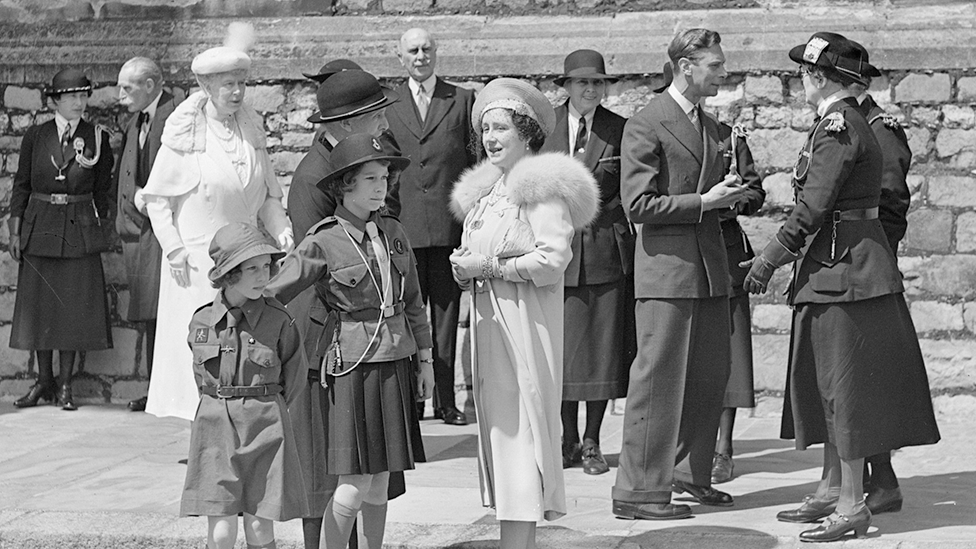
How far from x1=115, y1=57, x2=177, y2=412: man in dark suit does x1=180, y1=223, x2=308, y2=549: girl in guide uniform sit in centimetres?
379

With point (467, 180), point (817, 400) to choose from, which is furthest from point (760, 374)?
point (467, 180)

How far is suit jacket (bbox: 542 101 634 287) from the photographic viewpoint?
710 cm

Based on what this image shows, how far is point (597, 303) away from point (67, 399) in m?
3.63

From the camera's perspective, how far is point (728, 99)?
8484mm

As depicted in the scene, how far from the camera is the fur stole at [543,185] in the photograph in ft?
16.3

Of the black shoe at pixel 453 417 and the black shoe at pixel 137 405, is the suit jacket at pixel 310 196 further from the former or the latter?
the black shoe at pixel 137 405

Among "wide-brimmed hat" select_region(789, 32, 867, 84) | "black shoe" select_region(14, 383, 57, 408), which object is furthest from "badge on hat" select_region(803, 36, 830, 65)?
"black shoe" select_region(14, 383, 57, 408)

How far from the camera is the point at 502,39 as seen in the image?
8.80 metres

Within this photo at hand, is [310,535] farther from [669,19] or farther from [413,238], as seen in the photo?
[669,19]

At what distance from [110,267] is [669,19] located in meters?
3.79

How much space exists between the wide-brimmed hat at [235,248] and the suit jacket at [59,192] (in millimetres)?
4446

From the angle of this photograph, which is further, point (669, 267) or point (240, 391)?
point (669, 267)

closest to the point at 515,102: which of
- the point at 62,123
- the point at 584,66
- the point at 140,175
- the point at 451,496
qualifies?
the point at 451,496

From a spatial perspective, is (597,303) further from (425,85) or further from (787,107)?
(787,107)
